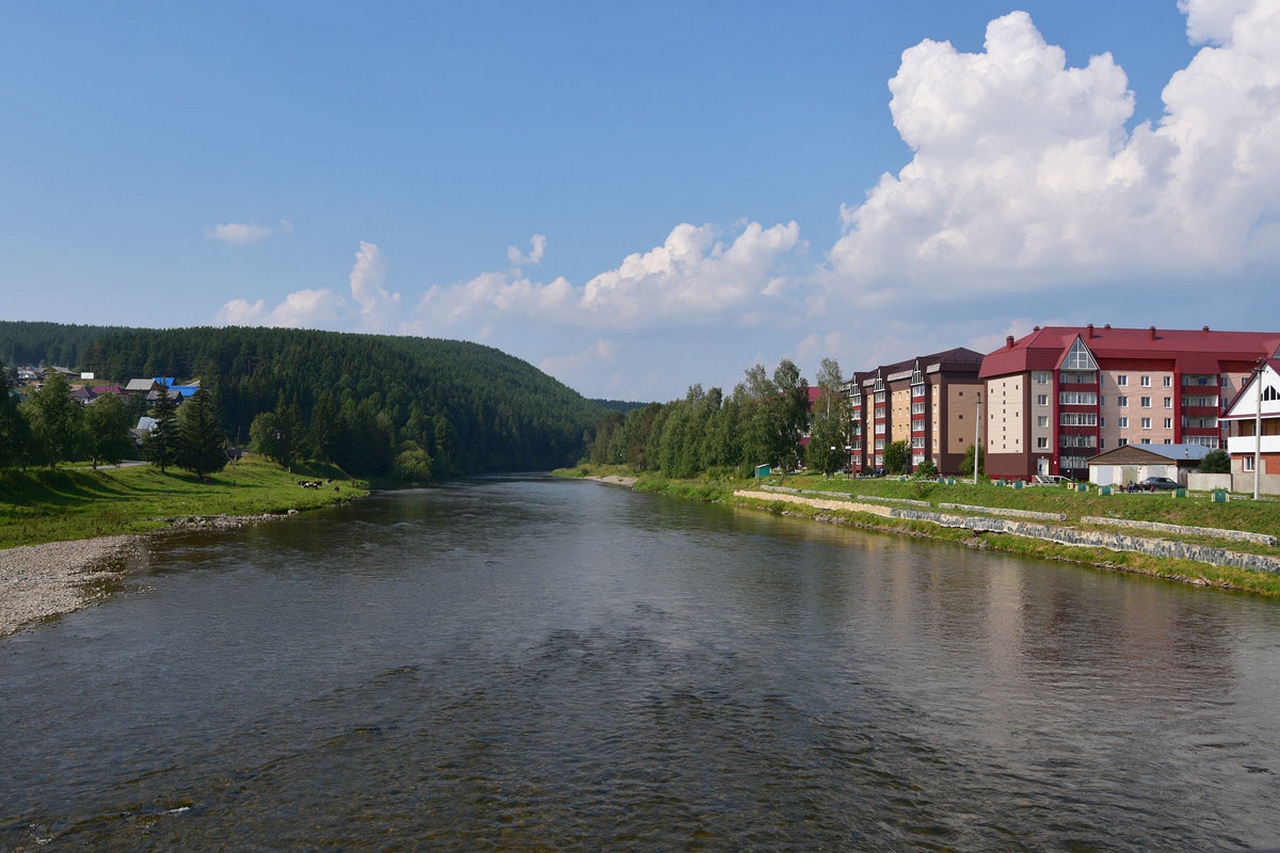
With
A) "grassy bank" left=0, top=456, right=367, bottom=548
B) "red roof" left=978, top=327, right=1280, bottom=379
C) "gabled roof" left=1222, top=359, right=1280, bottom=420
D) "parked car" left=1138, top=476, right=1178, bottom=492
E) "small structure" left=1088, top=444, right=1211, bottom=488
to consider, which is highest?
"red roof" left=978, top=327, right=1280, bottom=379

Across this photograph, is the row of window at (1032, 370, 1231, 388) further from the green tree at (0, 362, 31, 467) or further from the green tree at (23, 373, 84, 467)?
the green tree at (23, 373, 84, 467)

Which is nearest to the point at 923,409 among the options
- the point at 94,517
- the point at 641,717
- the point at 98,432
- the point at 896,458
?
the point at 896,458

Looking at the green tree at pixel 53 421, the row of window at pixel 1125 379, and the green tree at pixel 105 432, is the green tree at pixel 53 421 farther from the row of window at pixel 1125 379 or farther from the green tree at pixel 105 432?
the row of window at pixel 1125 379

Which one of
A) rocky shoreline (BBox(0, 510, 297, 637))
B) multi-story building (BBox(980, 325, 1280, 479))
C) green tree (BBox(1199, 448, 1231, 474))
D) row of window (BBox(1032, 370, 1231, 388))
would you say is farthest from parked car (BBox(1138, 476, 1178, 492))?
rocky shoreline (BBox(0, 510, 297, 637))

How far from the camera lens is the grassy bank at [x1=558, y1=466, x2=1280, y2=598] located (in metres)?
37.8

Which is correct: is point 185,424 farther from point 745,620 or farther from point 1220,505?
point 1220,505

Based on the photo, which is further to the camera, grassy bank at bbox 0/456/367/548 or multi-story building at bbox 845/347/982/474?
multi-story building at bbox 845/347/982/474

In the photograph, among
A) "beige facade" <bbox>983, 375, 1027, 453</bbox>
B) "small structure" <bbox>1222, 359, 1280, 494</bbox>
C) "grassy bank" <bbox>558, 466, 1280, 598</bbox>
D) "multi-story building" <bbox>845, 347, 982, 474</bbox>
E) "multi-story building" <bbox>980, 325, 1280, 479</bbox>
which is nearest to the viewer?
"grassy bank" <bbox>558, 466, 1280, 598</bbox>

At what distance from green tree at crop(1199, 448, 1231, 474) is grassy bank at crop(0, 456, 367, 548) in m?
78.5

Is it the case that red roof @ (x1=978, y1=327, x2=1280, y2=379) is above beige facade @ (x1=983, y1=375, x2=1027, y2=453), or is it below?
above

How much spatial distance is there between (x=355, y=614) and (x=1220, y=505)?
44094 millimetres

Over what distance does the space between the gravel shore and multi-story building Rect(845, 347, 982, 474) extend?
82853 millimetres

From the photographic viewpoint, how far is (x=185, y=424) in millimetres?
91125

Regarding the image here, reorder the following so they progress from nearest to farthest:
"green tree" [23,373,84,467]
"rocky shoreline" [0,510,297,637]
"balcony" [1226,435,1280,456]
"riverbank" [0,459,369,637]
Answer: "rocky shoreline" [0,510,297,637], "riverbank" [0,459,369,637], "balcony" [1226,435,1280,456], "green tree" [23,373,84,467]
